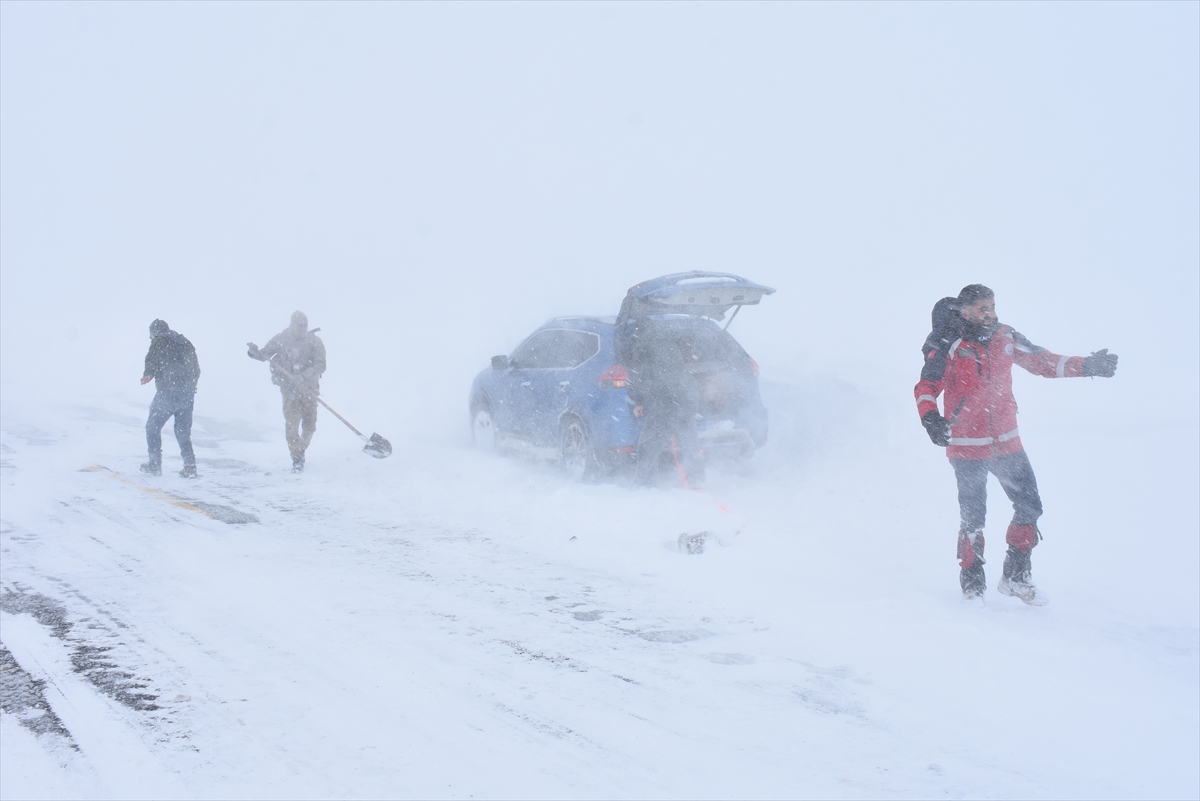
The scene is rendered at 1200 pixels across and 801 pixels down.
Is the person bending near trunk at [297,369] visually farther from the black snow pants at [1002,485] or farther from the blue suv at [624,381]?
the black snow pants at [1002,485]

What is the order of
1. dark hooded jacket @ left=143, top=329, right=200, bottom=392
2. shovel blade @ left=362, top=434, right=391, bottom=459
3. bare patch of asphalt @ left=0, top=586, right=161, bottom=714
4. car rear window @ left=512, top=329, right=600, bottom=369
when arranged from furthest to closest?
shovel blade @ left=362, top=434, right=391, bottom=459 < dark hooded jacket @ left=143, top=329, right=200, bottom=392 < car rear window @ left=512, top=329, right=600, bottom=369 < bare patch of asphalt @ left=0, top=586, right=161, bottom=714

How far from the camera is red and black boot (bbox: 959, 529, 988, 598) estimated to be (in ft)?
14.7

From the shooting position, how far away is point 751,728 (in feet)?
9.76

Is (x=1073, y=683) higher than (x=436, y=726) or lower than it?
higher

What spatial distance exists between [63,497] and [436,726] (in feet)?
19.4

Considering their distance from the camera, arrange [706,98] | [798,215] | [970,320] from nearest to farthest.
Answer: [970,320] → [798,215] → [706,98]

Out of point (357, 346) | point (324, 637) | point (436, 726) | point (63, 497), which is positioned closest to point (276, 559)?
point (324, 637)

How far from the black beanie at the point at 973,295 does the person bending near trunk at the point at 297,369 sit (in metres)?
7.00

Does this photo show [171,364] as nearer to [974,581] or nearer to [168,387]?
Answer: [168,387]

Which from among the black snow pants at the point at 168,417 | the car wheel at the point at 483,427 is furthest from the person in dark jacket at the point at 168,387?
the car wheel at the point at 483,427

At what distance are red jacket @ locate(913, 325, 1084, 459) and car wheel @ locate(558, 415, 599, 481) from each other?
12.0ft

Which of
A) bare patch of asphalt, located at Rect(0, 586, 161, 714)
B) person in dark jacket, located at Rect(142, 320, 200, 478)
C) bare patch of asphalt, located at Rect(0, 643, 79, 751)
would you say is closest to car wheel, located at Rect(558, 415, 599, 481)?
person in dark jacket, located at Rect(142, 320, 200, 478)

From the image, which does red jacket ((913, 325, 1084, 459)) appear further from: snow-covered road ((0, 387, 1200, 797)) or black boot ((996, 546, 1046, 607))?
snow-covered road ((0, 387, 1200, 797))

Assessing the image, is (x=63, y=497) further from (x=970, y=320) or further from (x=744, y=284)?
(x=970, y=320)
